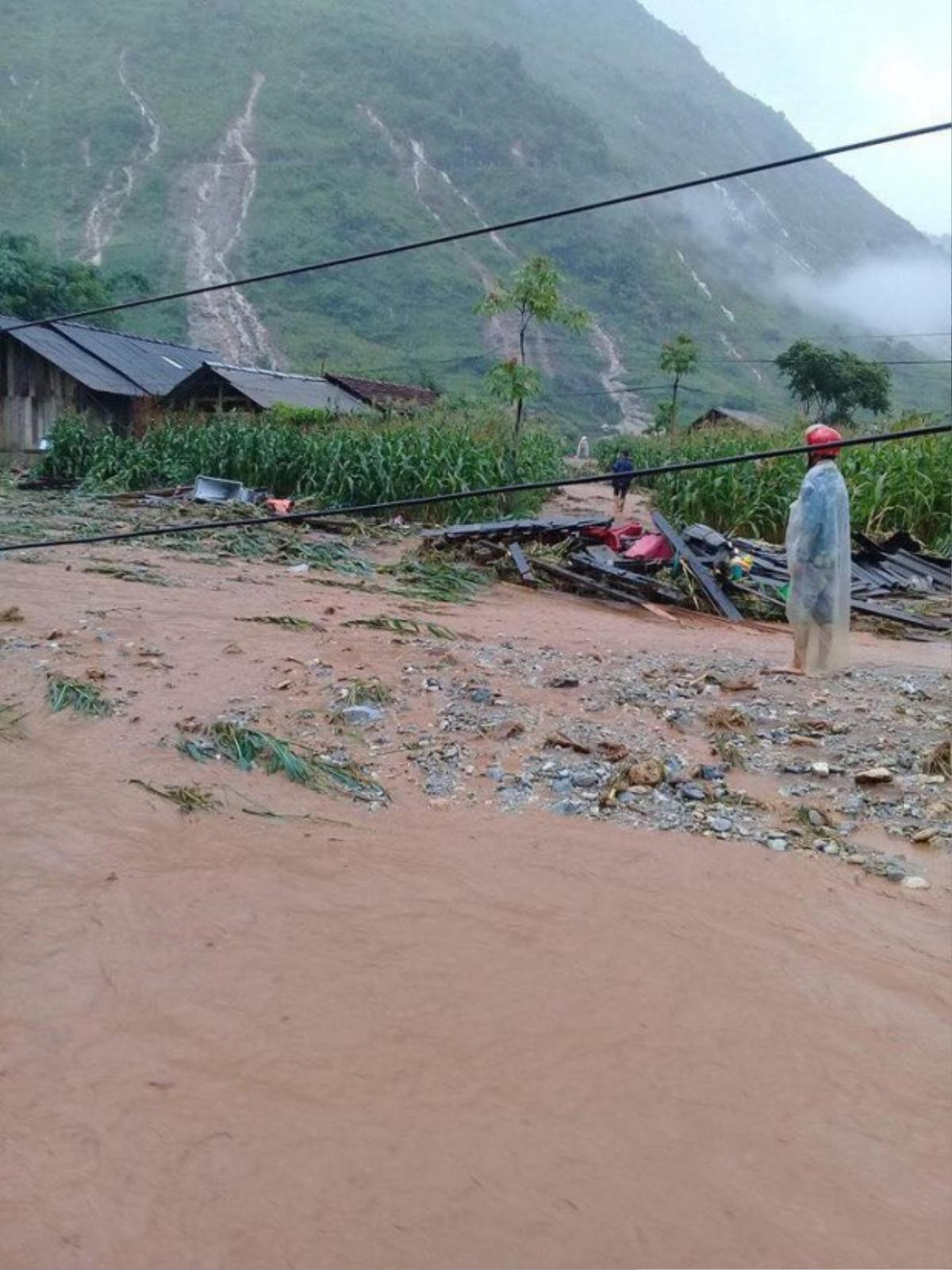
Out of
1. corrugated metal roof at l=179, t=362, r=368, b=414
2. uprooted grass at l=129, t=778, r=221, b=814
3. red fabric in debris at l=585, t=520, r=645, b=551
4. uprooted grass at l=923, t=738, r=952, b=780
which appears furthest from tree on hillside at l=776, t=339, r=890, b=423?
uprooted grass at l=129, t=778, r=221, b=814

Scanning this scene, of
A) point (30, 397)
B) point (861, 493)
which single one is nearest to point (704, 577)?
point (861, 493)

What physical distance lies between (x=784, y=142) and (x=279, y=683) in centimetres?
17031

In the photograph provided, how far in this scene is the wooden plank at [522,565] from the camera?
11859 mm

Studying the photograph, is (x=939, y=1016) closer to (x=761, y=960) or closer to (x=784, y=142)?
(x=761, y=960)

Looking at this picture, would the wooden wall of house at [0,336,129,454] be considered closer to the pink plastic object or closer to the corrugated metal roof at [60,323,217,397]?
the corrugated metal roof at [60,323,217,397]

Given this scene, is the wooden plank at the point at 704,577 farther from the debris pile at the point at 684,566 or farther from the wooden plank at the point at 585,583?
the wooden plank at the point at 585,583

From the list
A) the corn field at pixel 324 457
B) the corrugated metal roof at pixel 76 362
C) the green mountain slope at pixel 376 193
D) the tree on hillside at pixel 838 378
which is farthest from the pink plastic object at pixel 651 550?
the green mountain slope at pixel 376 193

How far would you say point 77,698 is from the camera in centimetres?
628

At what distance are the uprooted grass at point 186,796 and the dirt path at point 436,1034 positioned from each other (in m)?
0.07

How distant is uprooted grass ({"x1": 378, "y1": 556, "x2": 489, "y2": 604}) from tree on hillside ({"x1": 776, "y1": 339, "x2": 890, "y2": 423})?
27550 millimetres

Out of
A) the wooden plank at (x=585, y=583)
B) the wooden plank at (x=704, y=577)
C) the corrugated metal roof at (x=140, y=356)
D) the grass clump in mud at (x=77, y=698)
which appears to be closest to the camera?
the grass clump in mud at (x=77, y=698)

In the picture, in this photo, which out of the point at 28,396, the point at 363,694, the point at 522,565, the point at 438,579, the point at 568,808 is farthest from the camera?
the point at 28,396

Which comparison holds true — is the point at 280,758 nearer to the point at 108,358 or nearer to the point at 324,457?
the point at 324,457

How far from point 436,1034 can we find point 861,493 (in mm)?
12397
